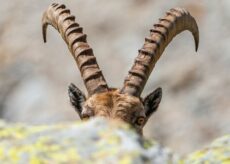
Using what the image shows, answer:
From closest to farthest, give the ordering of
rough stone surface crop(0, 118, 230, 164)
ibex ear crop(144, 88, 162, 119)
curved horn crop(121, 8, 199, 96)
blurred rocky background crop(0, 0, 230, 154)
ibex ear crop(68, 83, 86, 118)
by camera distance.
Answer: rough stone surface crop(0, 118, 230, 164), curved horn crop(121, 8, 199, 96), ibex ear crop(68, 83, 86, 118), ibex ear crop(144, 88, 162, 119), blurred rocky background crop(0, 0, 230, 154)

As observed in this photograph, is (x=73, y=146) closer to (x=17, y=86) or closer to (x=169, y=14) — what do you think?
(x=169, y=14)

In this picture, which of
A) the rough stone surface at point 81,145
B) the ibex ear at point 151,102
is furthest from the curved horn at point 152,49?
the rough stone surface at point 81,145

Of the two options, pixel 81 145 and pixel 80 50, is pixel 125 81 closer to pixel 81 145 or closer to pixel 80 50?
pixel 80 50

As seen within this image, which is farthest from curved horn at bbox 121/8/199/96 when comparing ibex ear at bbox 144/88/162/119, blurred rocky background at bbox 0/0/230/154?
blurred rocky background at bbox 0/0/230/154

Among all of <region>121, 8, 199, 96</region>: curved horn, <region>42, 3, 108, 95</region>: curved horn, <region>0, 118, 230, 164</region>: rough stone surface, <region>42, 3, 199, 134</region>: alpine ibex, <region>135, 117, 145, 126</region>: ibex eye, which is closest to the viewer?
<region>0, 118, 230, 164</region>: rough stone surface

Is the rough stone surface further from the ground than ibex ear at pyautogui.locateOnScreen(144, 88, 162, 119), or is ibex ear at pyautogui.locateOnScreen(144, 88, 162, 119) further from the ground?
ibex ear at pyautogui.locateOnScreen(144, 88, 162, 119)

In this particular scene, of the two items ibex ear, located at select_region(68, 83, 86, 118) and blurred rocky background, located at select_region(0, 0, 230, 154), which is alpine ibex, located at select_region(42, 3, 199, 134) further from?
blurred rocky background, located at select_region(0, 0, 230, 154)

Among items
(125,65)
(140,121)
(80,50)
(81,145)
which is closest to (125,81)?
(140,121)

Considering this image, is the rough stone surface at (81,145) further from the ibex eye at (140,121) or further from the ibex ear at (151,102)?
the ibex ear at (151,102)
